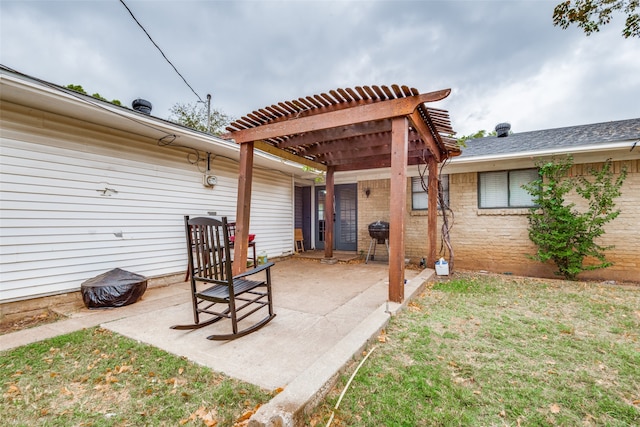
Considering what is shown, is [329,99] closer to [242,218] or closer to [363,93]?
[363,93]

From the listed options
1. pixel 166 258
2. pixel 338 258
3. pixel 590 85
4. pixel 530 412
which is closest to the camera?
pixel 530 412

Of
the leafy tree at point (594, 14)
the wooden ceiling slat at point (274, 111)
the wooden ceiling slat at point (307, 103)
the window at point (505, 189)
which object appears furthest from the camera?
the window at point (505, 189)

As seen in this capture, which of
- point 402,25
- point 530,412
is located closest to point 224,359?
point 530,412

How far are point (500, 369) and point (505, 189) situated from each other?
5143 mm

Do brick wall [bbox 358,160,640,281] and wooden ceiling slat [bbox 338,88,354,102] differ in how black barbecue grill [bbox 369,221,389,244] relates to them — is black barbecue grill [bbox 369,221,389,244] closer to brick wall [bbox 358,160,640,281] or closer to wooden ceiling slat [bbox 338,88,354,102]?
brick wall [bbox 358,160,640,281]

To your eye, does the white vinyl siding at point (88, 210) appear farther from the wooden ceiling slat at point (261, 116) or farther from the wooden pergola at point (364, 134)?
the wooden ceiling slat at point (261, 116)

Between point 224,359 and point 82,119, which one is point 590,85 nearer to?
point 224,359

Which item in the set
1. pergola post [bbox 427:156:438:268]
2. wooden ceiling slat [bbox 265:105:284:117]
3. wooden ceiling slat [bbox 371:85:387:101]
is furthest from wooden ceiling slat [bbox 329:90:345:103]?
pergola post [bbox 427:156:438:268]

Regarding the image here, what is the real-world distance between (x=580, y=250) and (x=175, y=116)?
1810 centimetres

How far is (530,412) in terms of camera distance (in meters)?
1.56

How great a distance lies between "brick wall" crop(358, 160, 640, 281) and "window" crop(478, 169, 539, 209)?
18 cm

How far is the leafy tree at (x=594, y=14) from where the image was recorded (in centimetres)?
436

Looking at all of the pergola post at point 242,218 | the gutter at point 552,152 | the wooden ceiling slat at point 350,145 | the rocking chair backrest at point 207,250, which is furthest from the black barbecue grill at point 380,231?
the rocking chair backrest at point 207,250

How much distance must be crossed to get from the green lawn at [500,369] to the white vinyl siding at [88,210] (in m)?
4.01
